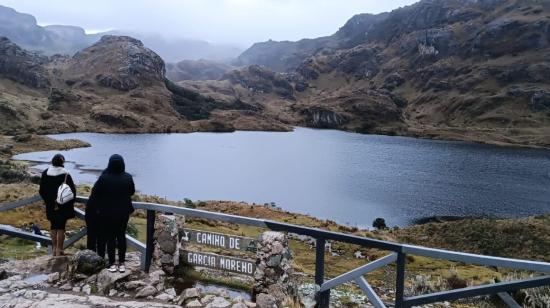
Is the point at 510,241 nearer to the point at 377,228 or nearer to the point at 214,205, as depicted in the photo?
the point at 377,228

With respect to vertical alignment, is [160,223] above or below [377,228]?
above

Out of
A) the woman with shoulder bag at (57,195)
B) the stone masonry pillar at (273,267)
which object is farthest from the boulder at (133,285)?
the woman with shoulder bag at (57,195)

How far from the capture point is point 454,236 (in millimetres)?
46812

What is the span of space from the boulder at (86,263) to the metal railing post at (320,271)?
15.9 feet

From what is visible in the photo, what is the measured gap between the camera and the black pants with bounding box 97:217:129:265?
10.9 meters

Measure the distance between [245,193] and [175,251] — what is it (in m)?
64.7

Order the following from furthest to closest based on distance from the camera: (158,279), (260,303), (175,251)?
(175,251) → (158,279) → (260,303)

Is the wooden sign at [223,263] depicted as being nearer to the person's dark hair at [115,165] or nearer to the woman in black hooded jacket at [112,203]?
the woman in black hooded jacket at [112,203]

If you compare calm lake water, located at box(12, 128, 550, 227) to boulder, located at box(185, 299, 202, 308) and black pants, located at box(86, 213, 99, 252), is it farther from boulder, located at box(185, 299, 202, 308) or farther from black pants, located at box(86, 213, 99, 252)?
boulder, located at box(185, 299, 202, 308)

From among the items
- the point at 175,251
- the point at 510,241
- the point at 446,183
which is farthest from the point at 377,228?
the point at 175,251

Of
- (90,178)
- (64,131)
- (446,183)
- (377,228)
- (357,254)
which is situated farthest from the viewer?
(64,131)

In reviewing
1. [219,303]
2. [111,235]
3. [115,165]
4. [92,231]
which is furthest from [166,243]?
[219,303]

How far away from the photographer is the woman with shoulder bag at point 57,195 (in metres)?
11.7

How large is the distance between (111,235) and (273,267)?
3.91 metres
